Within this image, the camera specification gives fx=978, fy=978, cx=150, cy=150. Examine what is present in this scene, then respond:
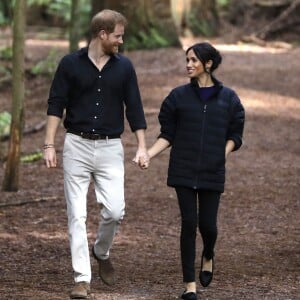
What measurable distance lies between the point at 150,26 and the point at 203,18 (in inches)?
264

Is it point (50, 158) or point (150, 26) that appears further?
point (150, 26)

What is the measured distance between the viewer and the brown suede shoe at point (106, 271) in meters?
7.80

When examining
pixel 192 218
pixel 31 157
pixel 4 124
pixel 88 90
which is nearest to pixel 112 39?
pixel 88 90

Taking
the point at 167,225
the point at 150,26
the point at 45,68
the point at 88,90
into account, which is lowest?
the point at 45,68

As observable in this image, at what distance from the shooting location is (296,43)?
3027 cm

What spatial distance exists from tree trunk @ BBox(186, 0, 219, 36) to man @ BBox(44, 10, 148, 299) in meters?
24.3

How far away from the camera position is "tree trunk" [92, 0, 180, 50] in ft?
84.2

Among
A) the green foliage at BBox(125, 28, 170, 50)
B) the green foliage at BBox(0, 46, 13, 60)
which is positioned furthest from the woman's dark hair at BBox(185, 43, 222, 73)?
the green foliage at BBox(0, 46, 13, 60)

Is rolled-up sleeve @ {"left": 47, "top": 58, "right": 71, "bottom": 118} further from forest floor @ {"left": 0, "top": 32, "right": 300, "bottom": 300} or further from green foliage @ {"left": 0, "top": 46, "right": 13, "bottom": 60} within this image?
green foliage @ {"left": 0, "top": 46, "right": 13, "bottom": 60}

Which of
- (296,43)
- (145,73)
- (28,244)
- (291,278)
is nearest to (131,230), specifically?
(28,244)

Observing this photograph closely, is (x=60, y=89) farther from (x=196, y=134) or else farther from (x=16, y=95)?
(x=16, y=95)

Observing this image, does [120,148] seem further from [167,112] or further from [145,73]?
[145,73]

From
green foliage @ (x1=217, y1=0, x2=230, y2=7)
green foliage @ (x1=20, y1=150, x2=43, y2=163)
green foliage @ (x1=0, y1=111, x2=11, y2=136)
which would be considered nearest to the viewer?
green foliage @ (x1=20, y1=150, x2=43, y2=163)

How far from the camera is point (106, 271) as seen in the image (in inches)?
308
